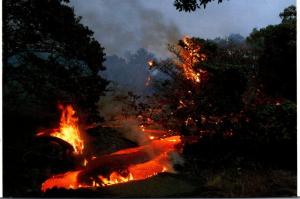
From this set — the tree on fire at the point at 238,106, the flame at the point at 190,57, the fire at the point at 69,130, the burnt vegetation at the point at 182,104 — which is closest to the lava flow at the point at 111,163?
the fire at the point at 69,130

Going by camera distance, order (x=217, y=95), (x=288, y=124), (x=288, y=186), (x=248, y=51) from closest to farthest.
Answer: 1. (x=288, y=186)
2. (x=288, y=124)
3. (x=217, y=95)
4. (x=248, y=51)

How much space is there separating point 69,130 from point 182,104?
3.23 metres

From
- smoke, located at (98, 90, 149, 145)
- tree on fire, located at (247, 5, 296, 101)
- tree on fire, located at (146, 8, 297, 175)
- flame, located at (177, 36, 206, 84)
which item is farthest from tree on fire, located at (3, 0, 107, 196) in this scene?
tree on fire, located at (247, 5, 296, 101)

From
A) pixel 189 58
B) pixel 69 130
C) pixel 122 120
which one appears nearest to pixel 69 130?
pixel 69 130

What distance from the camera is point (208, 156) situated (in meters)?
11.9

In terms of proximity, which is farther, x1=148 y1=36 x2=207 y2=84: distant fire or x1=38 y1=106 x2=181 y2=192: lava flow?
x1=148 y1=36 x2=207 y2=84: distant fire

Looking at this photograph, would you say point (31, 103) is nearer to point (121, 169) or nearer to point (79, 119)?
point (79, 119)

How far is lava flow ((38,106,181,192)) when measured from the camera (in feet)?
36.7

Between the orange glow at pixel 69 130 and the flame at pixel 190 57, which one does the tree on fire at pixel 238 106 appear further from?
the orange glow at pixel 69 130

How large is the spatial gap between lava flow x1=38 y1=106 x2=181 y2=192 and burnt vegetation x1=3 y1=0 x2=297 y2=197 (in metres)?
0.20

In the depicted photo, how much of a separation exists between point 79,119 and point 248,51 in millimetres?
5259

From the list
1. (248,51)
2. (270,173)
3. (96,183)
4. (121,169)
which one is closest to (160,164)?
(121,169)

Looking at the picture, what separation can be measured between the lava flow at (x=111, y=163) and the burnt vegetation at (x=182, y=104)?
20 centimetres

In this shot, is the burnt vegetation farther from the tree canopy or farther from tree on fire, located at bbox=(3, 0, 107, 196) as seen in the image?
the tree canopy
